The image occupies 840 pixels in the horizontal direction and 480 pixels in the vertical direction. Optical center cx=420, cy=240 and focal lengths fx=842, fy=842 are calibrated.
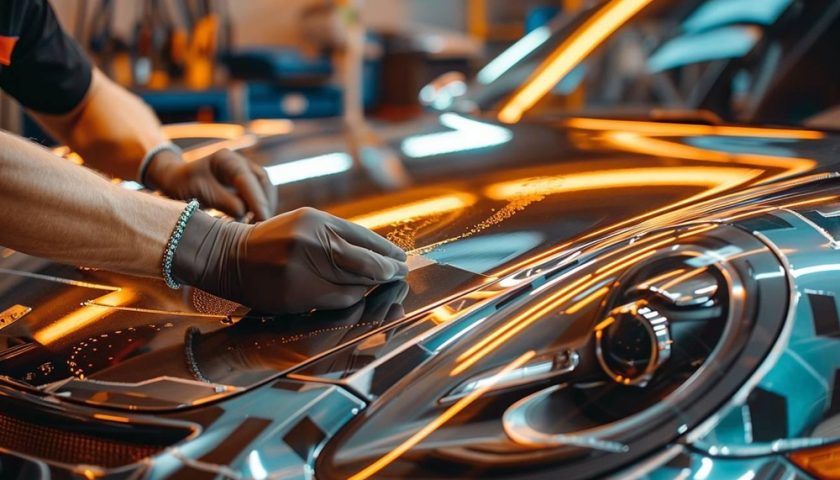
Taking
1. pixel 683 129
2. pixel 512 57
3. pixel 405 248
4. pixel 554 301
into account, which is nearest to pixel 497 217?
pixel 405 248

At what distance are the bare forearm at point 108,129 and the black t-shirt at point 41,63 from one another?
1.0 inches

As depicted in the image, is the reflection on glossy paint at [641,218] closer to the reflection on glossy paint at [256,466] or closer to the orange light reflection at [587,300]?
the orange light reflection at [587,300]

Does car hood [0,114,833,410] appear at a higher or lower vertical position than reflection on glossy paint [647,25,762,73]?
lower

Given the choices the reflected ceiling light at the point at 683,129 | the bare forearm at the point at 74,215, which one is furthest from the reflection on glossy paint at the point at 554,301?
the reflected ceiling light at the point at 683,129

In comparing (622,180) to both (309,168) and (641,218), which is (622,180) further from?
(309,168)

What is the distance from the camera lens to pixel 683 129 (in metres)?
1.48

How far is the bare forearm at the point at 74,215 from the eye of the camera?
3.06 feet

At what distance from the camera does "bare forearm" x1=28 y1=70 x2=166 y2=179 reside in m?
1.53

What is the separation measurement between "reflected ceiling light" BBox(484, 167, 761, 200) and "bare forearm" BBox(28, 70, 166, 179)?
0.71m

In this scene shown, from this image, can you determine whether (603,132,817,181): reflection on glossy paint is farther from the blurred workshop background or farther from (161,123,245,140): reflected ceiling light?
the blurred workshop background

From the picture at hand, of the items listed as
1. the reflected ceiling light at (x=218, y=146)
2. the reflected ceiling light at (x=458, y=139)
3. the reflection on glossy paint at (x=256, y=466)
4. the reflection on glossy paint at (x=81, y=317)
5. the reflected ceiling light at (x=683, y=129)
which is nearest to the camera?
the reflection on glossy paint at (x=256, y=466)

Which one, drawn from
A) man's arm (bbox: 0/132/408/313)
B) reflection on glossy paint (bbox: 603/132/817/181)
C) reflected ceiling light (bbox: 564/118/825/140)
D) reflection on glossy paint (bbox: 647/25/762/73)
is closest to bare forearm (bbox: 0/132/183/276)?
man's arm (bbox: 0/132/408/313)

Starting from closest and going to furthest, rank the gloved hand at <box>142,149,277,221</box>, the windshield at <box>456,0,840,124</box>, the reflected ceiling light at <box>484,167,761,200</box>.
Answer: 1. the reflected ceiling light at <box>484,167,761,200</box>
2. the gloved hand at <box>142,149,277,221</box>
3. the windshield at <box>456,0,840,124</box>

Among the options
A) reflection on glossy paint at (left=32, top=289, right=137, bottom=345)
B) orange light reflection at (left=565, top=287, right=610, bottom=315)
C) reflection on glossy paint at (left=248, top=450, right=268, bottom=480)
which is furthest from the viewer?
reflection on glossy paint at (left=32, top=289, right=137, bottom=345)
